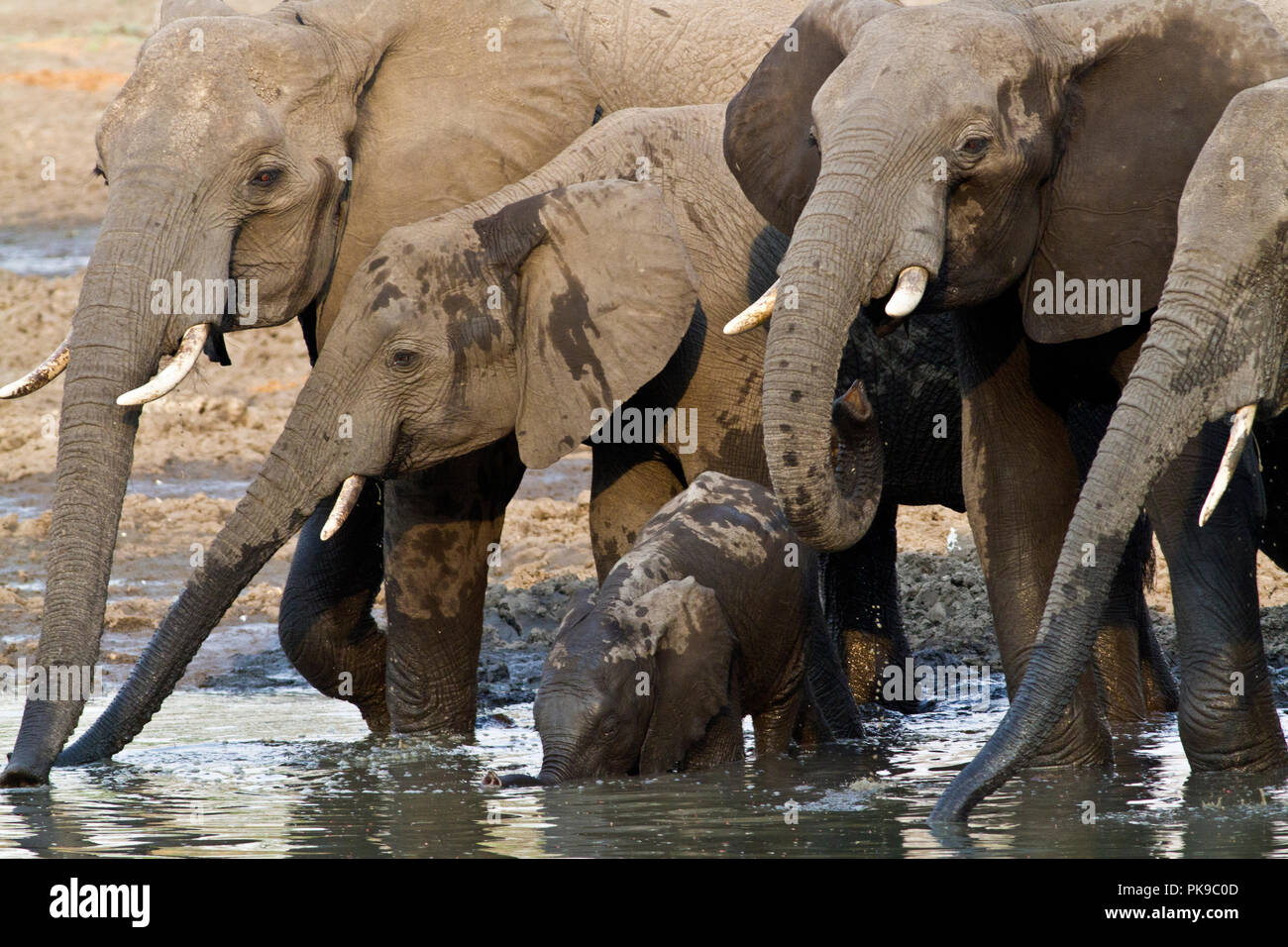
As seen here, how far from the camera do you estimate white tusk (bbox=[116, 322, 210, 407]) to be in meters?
6.34

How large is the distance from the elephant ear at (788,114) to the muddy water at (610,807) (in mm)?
1693

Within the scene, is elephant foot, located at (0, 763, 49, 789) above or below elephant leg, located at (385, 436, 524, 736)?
below

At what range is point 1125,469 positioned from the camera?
5125 mm

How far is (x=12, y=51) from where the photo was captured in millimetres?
23562

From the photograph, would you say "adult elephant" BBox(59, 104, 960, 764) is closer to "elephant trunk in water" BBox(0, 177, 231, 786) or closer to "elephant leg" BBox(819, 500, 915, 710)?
"elephant trunk in water" BBox(0, 177, 231, 786)

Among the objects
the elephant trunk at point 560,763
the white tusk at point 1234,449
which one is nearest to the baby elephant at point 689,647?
the elephant trunk at point 560,763

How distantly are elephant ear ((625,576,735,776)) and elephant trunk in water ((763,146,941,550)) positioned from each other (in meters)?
0.86

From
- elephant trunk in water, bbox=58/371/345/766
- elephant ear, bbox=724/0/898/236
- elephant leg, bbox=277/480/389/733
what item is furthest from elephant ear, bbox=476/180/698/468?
elephant leg, bbox=277/480/389/733

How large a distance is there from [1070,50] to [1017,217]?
48 centimetres

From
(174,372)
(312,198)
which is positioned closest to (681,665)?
(174,372)

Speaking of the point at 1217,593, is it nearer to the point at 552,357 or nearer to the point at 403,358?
the point at 552,357

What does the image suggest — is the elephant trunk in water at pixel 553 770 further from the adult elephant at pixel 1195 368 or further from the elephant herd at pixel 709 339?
the adult elephant at pixel 1195 368

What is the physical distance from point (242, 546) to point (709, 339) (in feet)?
5.18
